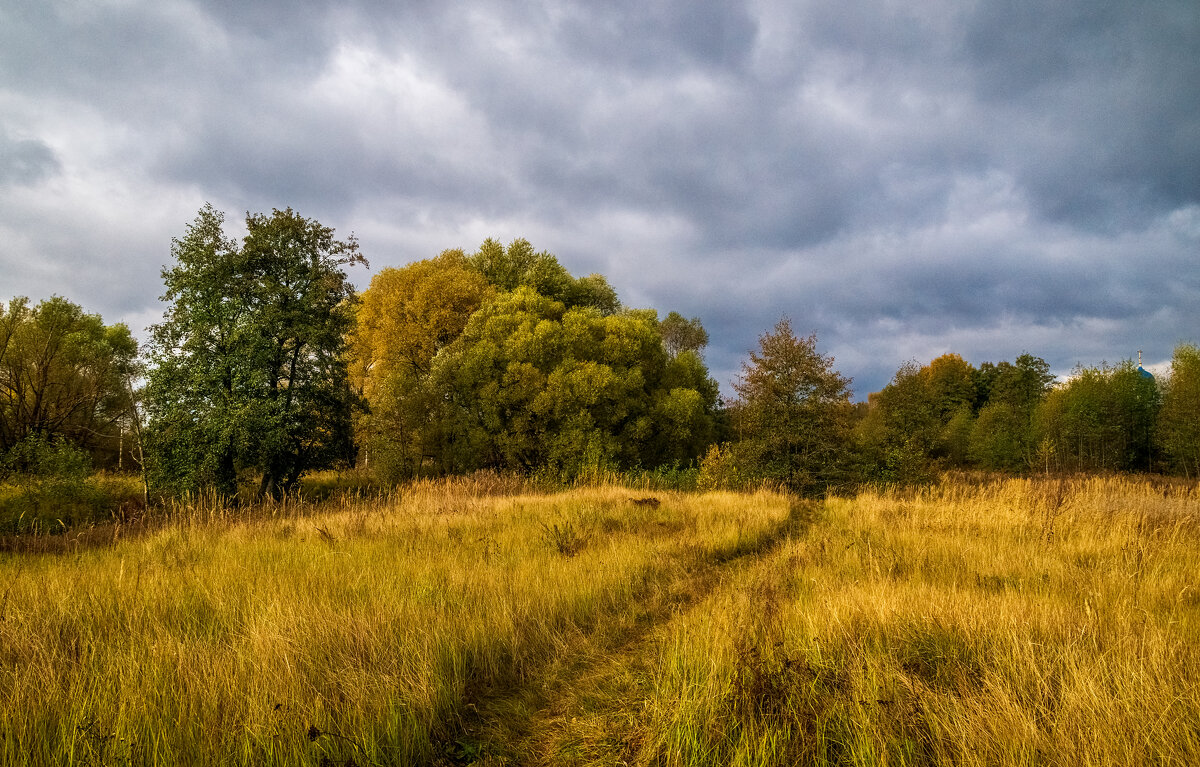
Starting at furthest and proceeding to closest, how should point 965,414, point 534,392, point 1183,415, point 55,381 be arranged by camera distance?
1. point 965,414
2. point 1183,415
3. point 534,392
4. point 55,381

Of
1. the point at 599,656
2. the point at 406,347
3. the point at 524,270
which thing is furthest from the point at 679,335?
the point at 599,656

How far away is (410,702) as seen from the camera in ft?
10.7

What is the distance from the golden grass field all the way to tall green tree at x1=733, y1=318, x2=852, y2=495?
10.7 metres

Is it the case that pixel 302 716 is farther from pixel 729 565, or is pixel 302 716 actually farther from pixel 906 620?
pixel 729 565

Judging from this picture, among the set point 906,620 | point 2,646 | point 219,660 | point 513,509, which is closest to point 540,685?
point 219,660

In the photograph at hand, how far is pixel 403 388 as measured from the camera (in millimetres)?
24781

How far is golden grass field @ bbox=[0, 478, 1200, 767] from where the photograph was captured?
275cm

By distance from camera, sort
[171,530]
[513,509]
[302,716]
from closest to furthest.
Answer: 1. [302,716]
2. [171,530]
3. [513,509]

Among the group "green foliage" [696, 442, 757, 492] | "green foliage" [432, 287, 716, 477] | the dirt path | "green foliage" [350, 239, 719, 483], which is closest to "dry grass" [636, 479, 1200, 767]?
the dirt path

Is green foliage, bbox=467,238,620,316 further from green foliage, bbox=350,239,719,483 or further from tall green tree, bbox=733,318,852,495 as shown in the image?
tall green tree, bbox=733,318,852,495

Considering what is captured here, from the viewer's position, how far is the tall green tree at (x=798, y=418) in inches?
723

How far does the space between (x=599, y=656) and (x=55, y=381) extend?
105ft

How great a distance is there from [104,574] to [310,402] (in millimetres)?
15788

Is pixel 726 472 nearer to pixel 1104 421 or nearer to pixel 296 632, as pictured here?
pixel 296 632
